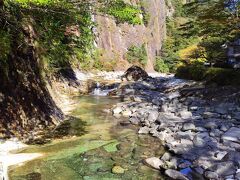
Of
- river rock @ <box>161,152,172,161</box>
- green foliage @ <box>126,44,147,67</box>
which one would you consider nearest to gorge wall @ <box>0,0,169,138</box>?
river rock @ <box>161,152,172,161</box>

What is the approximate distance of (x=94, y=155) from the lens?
9.87 m

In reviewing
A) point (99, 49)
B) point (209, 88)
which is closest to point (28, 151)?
point (209, 88)

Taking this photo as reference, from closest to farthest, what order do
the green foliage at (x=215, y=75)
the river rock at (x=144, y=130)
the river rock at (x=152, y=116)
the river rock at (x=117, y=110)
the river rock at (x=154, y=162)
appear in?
the river rock at (x=154, y=162) → the river rock at (x=144, y=130) → the river rock at (x=152, y=116) → the river rock at (x=117, y=110) → the green foliage at (x=215, y=75)

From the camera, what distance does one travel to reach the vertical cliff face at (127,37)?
139ft

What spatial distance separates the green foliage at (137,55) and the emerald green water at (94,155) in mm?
33084

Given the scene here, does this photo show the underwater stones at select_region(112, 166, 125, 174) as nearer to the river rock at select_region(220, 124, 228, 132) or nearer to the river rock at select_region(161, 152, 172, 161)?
the river rock at select_region(161, 152, 172, 161)

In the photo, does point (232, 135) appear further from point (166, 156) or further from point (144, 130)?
point (144, 130)

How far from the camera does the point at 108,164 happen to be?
912 centimetres

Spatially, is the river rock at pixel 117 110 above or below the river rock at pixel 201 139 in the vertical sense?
above

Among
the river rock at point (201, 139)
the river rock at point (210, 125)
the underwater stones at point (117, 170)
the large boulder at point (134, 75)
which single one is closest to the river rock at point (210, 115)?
the river rock at point (210, 125)

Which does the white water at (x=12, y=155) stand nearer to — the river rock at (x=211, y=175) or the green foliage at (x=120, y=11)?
the green foliage at (x=120, y=11)

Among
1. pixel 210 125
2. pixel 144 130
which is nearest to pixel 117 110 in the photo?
pixel 144 130

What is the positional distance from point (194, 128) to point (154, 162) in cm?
373

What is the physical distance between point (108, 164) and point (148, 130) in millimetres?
3815
